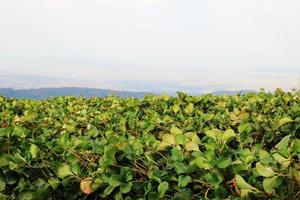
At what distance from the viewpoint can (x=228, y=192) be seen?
250cm

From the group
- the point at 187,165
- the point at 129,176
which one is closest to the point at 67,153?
the point at 129,176

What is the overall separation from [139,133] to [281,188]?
253 cm

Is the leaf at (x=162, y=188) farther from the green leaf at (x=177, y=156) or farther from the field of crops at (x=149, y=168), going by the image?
the green leaf at (x=177, y=156)

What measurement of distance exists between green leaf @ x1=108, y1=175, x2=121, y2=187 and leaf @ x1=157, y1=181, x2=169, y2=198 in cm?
27

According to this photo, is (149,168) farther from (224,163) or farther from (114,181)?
(224,163)

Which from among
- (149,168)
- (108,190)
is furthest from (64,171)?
(149,168)

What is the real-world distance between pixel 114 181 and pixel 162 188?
306 millimetres

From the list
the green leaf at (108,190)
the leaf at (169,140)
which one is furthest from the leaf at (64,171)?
the leaf at (169,140)

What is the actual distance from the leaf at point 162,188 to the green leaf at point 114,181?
270mm

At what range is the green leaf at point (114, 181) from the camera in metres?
2.71

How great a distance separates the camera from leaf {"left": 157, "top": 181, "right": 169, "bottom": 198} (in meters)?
2.56

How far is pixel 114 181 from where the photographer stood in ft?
8.93

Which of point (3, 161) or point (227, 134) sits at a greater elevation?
point (227, 134)

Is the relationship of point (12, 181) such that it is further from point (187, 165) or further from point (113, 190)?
point (187, 165)
